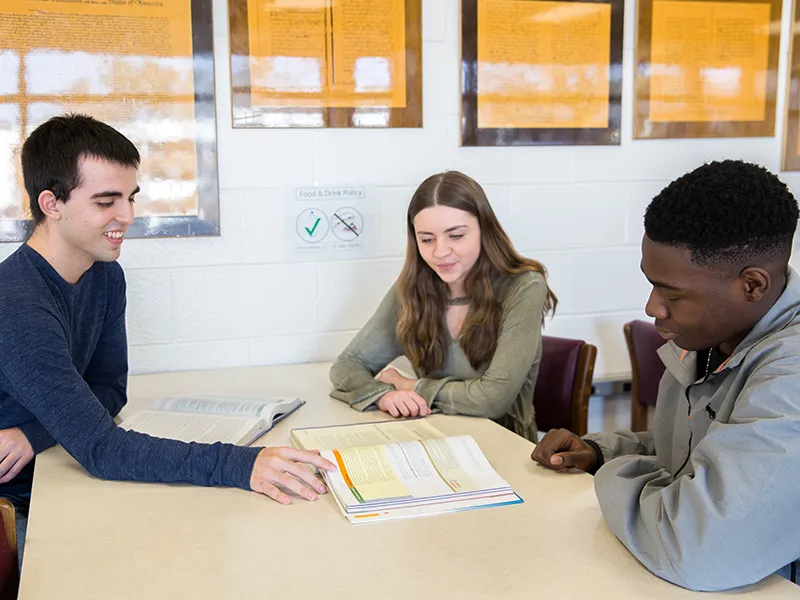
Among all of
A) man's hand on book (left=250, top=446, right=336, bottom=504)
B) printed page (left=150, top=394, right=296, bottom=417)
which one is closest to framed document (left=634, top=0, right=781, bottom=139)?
printed page (left=150, top=394, right=296, bottom=417)

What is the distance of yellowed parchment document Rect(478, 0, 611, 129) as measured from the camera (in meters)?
2.57

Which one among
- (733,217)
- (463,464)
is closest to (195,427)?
(463,464)

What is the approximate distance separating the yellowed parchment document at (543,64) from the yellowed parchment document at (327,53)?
277mm

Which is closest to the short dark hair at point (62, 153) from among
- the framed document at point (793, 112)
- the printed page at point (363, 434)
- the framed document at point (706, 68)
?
the printed page at point (363, 434)

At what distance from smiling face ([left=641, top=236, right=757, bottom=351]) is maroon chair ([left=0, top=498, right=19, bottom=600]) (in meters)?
0.96

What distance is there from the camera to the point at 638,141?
2.75 m

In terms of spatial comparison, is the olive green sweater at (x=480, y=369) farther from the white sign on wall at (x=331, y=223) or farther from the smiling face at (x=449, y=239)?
the white sign on wall at (x=331, y=223)

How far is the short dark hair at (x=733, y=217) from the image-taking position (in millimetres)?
1102

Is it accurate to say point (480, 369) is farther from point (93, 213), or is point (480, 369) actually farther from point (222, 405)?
point (93, 213)

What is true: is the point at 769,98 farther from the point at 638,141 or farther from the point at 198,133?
the point at 198,133

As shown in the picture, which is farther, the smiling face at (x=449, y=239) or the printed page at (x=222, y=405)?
the smiling face at (x=449, y=239)

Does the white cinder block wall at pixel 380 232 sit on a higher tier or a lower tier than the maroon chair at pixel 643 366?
higher

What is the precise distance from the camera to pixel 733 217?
1099 mm

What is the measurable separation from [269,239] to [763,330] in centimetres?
162
